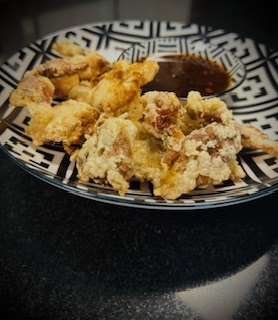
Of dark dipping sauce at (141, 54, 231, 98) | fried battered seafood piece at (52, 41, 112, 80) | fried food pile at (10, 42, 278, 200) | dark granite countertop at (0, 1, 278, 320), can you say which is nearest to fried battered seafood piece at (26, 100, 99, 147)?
fried food pile at (10, 42, 278, 200)

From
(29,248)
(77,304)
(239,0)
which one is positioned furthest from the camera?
(239,0)

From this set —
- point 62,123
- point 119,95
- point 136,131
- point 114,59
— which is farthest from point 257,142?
point 114,59

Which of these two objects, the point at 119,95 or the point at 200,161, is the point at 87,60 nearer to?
the point at 119,95

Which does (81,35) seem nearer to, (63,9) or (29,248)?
(63,9)

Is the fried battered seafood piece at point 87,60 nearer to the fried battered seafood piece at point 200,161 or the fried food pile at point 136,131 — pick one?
the fried food pile at point 136,131

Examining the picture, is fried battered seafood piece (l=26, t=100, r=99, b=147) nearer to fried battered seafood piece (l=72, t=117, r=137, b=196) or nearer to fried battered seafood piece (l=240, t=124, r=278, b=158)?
fried battered seafood piece (l=72, t=117, r=137, b=196)

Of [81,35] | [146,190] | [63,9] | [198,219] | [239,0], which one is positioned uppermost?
[239,0]

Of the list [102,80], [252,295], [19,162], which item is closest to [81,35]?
[102,80]

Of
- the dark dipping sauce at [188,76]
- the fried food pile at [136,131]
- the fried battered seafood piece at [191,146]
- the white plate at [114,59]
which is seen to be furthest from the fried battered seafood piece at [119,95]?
the dark dipping sauce at [188,76]
